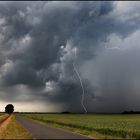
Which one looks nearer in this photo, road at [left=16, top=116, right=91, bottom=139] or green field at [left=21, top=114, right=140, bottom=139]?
road at [left=16, top=116, right=91, bottom=139]

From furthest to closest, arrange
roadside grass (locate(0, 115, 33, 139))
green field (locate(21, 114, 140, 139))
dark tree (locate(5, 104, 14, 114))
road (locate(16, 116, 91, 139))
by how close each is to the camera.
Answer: dark tree (locate(5, 104, 14, 114)), green field (locate(21, 114, 140, 139)), roadside grass (locate(0, 115, 33, 139)), road (locate(16, 116, 91, 139))

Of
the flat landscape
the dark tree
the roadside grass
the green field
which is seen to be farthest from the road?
the dark tree

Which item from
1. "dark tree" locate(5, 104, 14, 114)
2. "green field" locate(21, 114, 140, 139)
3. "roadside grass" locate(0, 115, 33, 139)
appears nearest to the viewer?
"roadside grass" locate(0, 115, 33, 139)

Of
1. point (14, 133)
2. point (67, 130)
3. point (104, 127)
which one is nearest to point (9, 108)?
point (104, 127)

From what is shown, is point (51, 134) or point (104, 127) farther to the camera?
point (104, 127)

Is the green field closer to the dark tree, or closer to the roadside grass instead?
the roadside grass

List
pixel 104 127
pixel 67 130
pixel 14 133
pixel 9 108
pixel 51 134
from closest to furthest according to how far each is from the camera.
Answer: pixel 51 134
pixel 14 133
pixel 67 130
pixel 104 127
pixel 9 108

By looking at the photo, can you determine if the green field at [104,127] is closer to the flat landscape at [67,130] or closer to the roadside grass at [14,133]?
the flat landscape at [67,130]

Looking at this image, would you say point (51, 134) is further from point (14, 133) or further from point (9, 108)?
point (9, 108)

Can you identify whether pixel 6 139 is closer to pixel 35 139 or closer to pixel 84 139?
pixel 35 139

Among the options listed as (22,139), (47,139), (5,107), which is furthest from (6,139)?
(5,107)

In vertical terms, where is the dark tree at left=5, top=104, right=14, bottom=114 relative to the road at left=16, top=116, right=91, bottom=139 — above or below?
above

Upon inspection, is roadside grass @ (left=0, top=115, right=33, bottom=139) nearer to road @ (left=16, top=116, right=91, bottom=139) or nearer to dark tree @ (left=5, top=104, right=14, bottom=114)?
road @ (left=16, top=116, right=91, bottom=139)

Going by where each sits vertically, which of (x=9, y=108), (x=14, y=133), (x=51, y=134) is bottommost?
(x=51, y=134)
